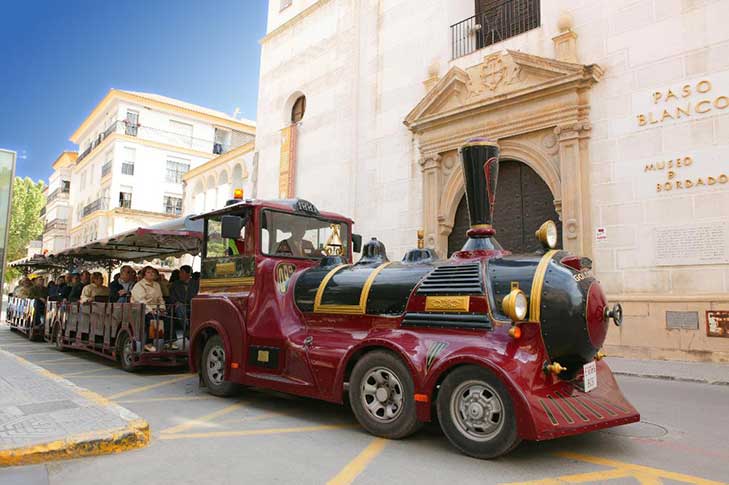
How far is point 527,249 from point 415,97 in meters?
5.65

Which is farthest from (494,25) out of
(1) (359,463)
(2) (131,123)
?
(2) (131,123)

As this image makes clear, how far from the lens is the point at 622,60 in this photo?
11.0 metres

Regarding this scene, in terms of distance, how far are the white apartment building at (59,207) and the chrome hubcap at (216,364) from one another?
5060cm

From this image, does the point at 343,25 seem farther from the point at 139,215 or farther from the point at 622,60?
the point at 139,215

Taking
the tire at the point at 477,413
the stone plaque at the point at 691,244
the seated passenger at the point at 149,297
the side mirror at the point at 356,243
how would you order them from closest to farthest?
the tire at the point at 477,413 → the side mirror at the point at 356,243 → the seated passenger at the point at 149,297 → the stone plaque at the point at 691,244

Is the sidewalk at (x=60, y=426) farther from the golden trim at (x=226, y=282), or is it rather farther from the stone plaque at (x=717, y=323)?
the stone plaque at (x=717, y=323)

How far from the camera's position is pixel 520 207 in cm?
1276

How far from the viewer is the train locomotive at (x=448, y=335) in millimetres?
4023

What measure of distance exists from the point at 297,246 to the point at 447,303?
9.07 ft

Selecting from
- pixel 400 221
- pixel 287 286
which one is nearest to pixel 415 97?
pixel 400 221

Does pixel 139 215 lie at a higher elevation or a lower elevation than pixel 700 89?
higher

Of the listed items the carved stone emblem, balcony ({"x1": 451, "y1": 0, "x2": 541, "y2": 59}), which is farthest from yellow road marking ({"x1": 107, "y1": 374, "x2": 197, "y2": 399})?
balcony ({"x1": 451, "y1": 0, "x2": 541, "y2": 59})

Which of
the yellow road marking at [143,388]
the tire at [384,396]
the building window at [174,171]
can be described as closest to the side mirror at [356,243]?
the tire at [384,396]

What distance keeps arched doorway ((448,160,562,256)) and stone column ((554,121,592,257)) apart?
24.2 inches
